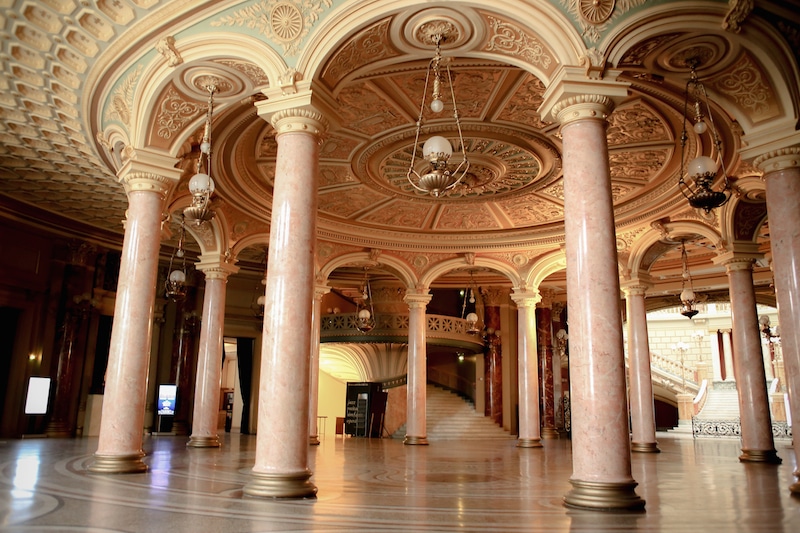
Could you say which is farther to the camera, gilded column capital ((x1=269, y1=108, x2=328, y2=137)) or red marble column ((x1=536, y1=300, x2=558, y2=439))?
red marble column ((x1=536, y1=300, x2=558, y2=439))

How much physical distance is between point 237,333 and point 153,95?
1233 cm

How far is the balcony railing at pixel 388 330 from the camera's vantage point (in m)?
19.1

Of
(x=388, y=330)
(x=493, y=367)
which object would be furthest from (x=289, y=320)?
(x=493, y=367)

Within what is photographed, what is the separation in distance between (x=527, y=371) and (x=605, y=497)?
10677mm

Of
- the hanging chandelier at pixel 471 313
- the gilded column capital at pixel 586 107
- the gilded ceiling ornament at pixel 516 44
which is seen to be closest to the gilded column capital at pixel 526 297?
the hanging chandelier at pixel 471 313

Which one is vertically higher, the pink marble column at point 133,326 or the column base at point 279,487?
the pink marble column at point 133,326

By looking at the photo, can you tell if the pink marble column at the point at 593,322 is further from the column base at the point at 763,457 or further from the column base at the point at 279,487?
the column base at the point at 763,457

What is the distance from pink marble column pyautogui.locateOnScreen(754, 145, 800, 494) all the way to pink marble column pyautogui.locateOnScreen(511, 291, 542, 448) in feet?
27.7

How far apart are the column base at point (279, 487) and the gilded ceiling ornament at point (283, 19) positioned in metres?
4.20

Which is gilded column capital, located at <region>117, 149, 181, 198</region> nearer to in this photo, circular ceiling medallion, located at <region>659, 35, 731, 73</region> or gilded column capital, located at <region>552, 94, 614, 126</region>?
gilded column capital, located at <region>552, 94, 614, 126</region>

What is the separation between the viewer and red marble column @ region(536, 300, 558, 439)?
2013cm

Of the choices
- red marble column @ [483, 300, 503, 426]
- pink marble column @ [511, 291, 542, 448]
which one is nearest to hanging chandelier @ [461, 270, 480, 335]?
A: red marble column @ [483, 300, 503, 426]

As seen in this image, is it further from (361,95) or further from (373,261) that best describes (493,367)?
(361,95)

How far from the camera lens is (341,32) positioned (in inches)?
249
